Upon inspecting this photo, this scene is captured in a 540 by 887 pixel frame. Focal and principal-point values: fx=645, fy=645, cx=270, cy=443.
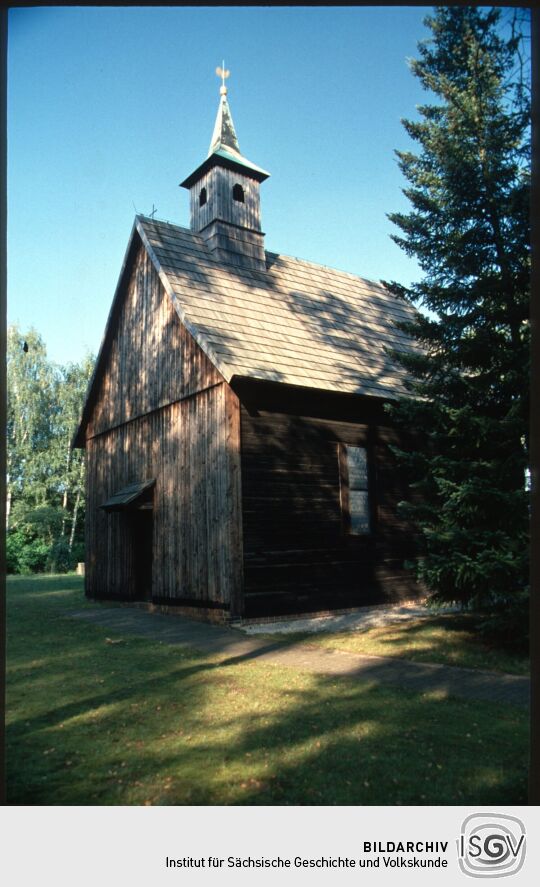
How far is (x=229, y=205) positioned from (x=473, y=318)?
381 inches

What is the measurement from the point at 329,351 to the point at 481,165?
21.0ft

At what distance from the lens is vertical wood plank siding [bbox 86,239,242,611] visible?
40.2 feet

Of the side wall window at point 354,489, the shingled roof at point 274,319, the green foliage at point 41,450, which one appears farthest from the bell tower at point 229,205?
the green foliage at point 41,450

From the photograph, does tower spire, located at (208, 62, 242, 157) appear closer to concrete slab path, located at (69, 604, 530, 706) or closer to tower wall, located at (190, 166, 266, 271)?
tower wall, located at (190, 166, 266, 271)

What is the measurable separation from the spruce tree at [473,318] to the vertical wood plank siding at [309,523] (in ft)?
11.2

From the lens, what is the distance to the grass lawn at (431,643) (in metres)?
8.25

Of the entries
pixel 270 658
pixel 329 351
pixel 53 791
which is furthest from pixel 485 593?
pixel 329 351

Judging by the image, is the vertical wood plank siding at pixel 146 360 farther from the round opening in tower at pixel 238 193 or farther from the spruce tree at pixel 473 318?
the spruce tree at pixel 473 318

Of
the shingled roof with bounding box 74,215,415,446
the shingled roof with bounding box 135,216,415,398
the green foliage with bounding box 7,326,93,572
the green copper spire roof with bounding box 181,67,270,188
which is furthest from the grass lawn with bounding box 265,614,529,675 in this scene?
the green foliage with bounding box 7,326,93,572

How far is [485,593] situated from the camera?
28.9 feet

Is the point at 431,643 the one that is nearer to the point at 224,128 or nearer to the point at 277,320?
the point at 277,320
